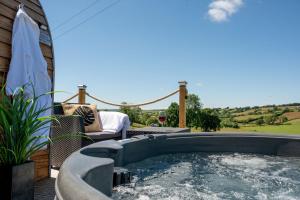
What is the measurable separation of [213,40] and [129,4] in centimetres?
252

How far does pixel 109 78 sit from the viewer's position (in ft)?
23.7

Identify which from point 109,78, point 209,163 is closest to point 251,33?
point 109,78

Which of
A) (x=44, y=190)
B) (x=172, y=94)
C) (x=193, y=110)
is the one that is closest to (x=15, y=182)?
(x=44, y=190)

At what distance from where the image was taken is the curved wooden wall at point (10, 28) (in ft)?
7.39

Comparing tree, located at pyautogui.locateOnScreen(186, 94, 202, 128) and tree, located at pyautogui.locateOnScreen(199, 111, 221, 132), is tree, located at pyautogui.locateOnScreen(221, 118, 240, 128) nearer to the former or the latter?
tree, located at pyautogui.locateOnScreen(199, 111, 221, 132)

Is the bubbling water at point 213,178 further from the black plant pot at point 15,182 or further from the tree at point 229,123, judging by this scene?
the tree at point 229,123

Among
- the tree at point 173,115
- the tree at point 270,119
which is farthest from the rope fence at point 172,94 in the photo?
the tree at point 270,119

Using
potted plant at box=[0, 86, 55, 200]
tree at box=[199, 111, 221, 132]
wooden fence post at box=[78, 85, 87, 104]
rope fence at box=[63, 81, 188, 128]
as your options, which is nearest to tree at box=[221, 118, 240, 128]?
tree at box=[199, 111, 221, 132]

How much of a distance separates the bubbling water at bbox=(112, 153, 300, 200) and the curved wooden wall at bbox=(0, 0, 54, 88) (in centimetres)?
137

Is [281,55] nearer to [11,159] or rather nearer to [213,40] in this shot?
[213,40]

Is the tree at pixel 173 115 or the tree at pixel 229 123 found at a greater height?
the tree at pixel 173 115

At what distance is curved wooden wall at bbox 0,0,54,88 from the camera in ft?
7.39

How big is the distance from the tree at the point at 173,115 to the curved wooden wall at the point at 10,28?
11.4ft

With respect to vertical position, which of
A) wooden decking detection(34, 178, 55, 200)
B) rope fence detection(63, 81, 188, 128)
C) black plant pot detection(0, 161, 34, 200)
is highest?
rope fence detection(63, 81, 188, 128)
